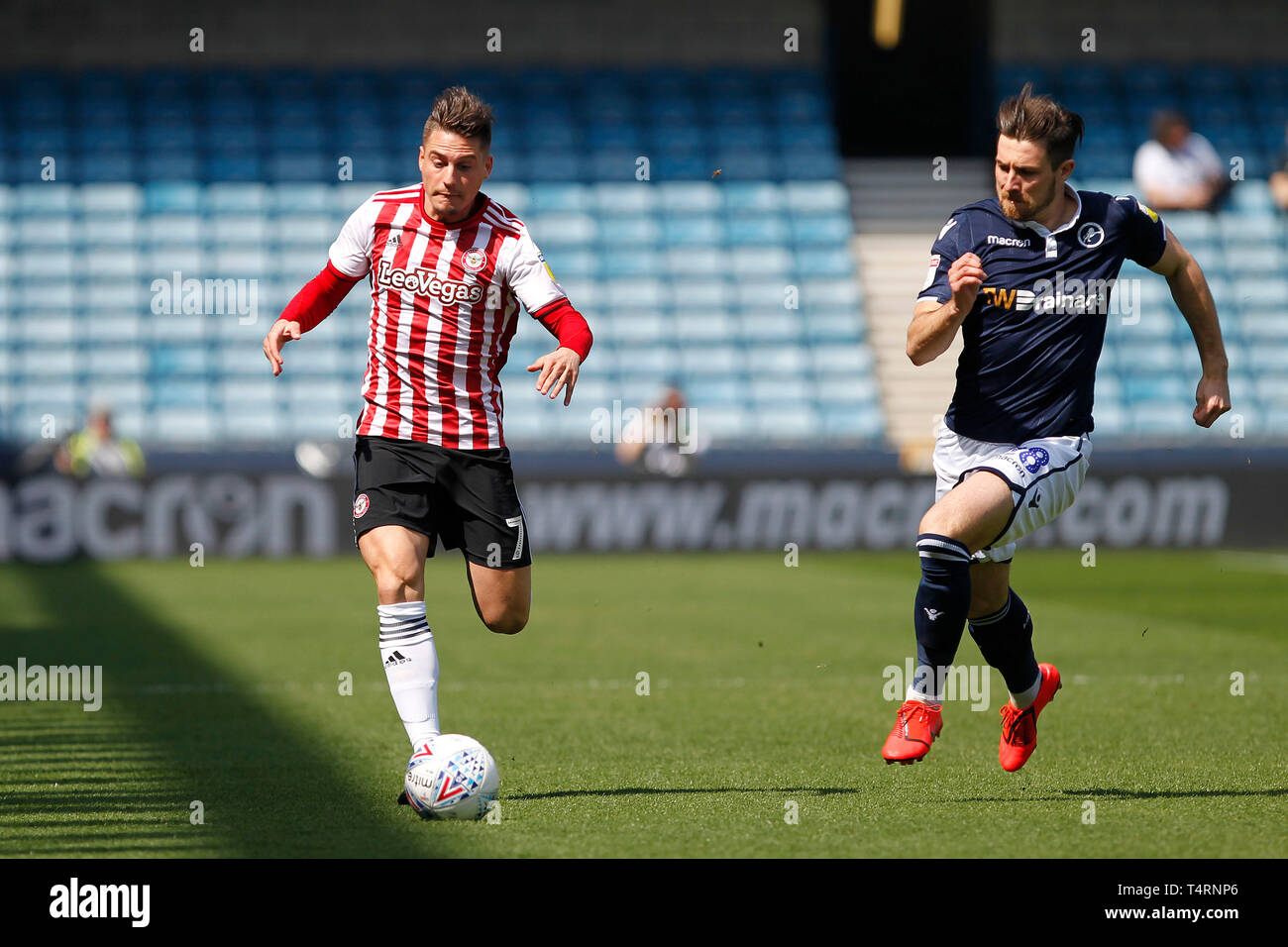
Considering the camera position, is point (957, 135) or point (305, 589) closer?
point (305, 589)

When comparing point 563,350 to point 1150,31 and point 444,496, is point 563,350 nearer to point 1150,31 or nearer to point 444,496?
point 444,496

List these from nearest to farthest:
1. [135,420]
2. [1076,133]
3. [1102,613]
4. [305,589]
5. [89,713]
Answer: [1076,133] → [89,713] → [1102,613] → [305,589] → [135,420]

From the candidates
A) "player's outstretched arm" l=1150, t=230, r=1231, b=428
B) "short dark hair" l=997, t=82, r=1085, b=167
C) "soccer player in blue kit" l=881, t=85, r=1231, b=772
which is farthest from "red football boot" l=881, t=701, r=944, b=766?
"short dark hair" l=997, t=82, r=1085, b=167

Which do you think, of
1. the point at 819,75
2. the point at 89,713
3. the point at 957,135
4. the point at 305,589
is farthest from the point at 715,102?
the point at 89,713

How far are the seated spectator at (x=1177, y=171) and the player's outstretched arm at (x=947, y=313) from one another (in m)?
18.9

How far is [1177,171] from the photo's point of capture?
23391 millimetres

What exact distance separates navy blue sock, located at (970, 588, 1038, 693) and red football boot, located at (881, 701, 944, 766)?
0.54 metres

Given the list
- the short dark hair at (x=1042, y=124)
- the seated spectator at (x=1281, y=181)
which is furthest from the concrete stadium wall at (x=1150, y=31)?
the short dark hair at (x=1042, y=124)

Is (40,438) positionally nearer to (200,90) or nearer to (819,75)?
(200,90)

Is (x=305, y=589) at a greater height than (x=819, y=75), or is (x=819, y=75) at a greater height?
(x=819, y=75)

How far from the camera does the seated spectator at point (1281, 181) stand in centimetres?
2362

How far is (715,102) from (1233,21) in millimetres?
7911

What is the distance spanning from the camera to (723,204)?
2398cm

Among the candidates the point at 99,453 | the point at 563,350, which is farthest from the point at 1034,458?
the point at 99,453
